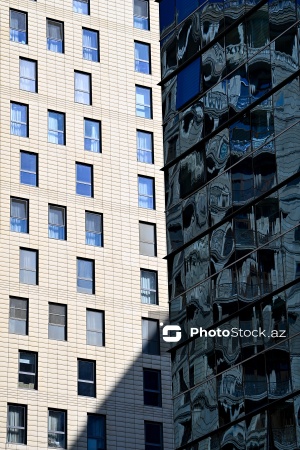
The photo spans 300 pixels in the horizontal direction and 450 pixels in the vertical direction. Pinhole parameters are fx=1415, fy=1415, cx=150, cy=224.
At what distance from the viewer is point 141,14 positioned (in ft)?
229

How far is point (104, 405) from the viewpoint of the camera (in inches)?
2377

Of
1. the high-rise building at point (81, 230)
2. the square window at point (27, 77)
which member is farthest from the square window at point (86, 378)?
the square window at point (27, 77)

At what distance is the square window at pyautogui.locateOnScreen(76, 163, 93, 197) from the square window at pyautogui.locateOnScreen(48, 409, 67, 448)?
1058 centimetres

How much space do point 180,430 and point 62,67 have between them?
1275 inches

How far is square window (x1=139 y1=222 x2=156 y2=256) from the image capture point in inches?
2554

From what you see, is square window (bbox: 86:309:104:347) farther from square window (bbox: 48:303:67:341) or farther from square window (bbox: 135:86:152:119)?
square window (bbox: 135:86:152:119)

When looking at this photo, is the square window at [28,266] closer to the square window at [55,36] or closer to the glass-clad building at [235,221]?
the square window at [55,36]

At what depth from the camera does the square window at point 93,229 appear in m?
63.4

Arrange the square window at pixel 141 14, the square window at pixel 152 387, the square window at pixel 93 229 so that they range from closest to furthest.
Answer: the square window at pixel 152 387 < the square window at pixel 93 229 < the square window at pixel 141 14

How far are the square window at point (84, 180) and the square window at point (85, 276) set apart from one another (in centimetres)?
332

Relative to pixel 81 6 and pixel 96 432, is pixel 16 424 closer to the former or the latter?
pixel 96 432

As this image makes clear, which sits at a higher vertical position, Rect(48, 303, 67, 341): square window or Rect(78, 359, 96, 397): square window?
Rect(48, 303, 67, 341): square window

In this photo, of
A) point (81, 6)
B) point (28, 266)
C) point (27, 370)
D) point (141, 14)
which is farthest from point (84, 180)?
point (141, 14)

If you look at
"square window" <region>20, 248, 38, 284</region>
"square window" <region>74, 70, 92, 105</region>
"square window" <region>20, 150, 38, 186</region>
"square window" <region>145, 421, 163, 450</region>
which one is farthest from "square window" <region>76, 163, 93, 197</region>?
"square window" <region>145, 421, 163, 450</region>
